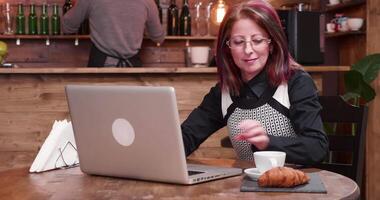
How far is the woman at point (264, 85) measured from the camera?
1914mm

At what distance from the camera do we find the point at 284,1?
485 cm

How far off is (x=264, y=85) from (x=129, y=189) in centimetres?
67

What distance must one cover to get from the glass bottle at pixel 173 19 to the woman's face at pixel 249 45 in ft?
10.9

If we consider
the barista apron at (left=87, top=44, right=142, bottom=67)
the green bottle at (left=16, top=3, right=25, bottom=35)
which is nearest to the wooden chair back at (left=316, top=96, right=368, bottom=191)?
the barista apron at (left=87, top=44, right=142, bottom=67)

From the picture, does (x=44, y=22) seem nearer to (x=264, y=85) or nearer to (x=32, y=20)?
(x=32, y=20)

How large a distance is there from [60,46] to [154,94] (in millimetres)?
4111

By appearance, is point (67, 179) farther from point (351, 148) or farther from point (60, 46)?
point (60, 46)

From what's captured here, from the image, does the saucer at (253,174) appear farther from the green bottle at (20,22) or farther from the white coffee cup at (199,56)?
the green bottle at (20,22)

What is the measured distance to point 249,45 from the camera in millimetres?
1937

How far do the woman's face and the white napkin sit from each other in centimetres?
56

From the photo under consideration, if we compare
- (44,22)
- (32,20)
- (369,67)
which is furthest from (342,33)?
(32,20)

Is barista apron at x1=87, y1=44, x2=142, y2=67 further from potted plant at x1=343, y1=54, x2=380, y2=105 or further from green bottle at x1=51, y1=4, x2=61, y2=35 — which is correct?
potted plant at x1=343, y1=54, x2=380, y2=105

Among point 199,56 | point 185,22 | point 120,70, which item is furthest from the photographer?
point 185,22

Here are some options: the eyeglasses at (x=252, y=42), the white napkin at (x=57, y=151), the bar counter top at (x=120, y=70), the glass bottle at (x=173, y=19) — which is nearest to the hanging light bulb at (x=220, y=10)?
the glass bottle at (x=173, y=19)
